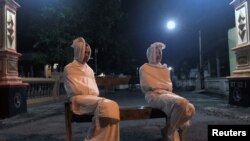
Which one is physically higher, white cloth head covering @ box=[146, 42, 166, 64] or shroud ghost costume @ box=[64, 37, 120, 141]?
white cloth head covering @ box=[146, 42, 166, 64]

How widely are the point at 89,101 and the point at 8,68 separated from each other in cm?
646

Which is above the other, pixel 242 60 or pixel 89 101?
pixel 242 60

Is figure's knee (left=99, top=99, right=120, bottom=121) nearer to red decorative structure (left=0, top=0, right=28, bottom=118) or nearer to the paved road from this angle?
the paved road

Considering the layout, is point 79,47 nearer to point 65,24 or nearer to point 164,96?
point 164,96

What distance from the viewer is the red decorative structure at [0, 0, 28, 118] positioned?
35.6ft

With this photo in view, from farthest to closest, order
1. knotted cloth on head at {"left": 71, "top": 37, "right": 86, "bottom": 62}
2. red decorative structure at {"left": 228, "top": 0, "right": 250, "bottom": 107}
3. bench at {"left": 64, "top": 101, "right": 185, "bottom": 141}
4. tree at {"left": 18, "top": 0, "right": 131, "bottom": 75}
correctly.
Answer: tree at {"left": 18, "top": 0, "right": 131, "bottom": 75} → red decorative structure at {"left": 228, "top": 0, "right": 250, "bottom": 107} → knotted cloth on head at {"left": 71, "top": 37, "right": 86, "bottom": 62} → bench at {"left": 64, "top": 101, "right": 185, "bottom": 141}

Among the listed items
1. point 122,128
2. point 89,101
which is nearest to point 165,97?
point 89,101

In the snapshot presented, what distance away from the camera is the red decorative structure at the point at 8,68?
10.9m

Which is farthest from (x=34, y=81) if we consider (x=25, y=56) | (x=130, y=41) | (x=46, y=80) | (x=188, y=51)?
(x=130, y=41)

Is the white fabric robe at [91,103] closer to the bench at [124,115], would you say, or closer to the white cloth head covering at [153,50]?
the bench at [124,115]

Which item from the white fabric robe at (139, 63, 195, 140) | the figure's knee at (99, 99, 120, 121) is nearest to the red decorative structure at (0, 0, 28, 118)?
the white fabric robe at (139, 63, 195, 140)

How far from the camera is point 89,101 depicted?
563 cm

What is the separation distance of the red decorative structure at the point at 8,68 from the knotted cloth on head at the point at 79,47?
216 inches

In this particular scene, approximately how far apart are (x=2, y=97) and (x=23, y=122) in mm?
1496
